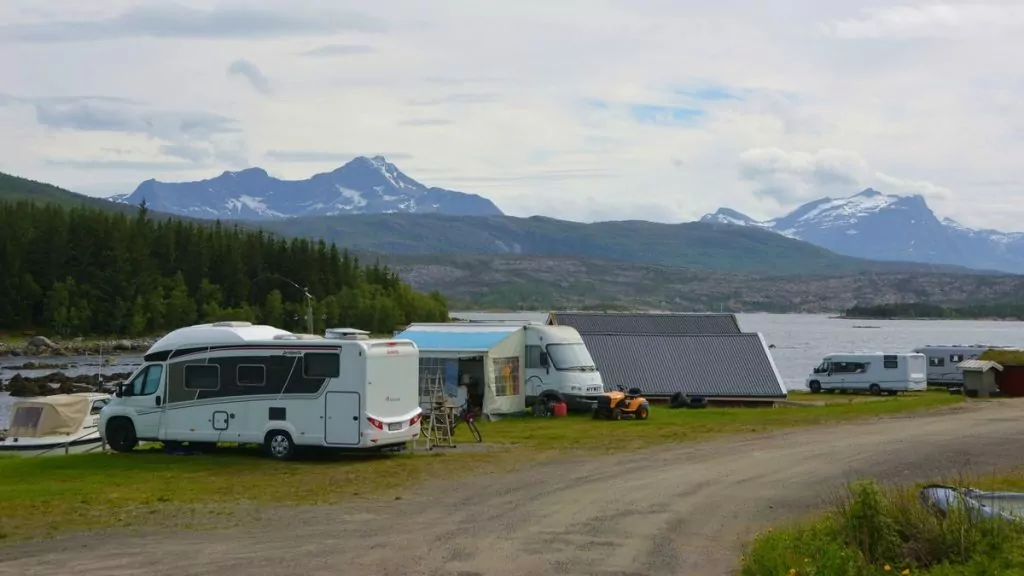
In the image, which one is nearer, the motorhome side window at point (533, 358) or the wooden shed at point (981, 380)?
the motorhome side window at point (533, 358)

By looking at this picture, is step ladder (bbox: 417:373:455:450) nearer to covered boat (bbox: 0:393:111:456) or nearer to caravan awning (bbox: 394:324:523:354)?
caravan awning (bbox: 394:324:523:354)

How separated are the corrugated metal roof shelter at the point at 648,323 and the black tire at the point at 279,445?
2291 centimetres

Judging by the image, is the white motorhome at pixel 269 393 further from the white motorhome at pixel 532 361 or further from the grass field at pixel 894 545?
the grass field at pixel 894 545

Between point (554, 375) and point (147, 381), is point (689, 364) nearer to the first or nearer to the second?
point (554, 375)

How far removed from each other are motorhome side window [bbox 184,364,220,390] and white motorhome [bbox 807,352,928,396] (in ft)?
121

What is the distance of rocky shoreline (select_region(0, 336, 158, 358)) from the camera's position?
104 m

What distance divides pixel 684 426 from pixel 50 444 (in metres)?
17.3

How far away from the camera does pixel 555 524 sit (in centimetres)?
1667

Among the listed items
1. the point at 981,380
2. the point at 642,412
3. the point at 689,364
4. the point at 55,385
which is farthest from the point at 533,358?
the point at 55,385

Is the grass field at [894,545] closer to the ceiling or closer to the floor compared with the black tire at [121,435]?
closer to the floor

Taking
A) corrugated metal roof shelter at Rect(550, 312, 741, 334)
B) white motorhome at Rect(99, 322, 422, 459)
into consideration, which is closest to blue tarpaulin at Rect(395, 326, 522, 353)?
white motorhome at Rect(99, 322, 422, 459)

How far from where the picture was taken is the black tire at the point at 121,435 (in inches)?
1004

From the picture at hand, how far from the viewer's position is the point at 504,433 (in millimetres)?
30078

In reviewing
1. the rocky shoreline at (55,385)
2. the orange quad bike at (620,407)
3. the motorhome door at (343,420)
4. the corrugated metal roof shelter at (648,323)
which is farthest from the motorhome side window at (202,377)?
the rocky shoreline at (55,385)
